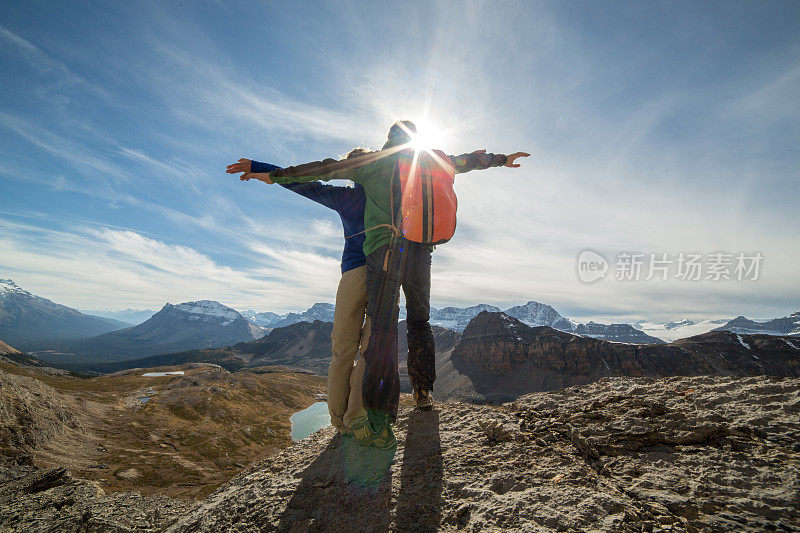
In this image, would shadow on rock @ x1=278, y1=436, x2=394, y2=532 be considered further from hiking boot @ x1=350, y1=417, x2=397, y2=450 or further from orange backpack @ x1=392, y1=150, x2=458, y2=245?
orange backpack @ x1=392, y1=150, x2=458, y2=245

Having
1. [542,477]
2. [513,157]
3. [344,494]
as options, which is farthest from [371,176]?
[542,477]

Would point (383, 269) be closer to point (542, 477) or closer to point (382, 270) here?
point (382, 270)

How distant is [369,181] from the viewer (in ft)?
16.8

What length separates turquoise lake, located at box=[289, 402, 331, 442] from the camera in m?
65.6

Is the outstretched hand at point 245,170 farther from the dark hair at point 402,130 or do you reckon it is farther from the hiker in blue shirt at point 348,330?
the dark hair at point 402,130

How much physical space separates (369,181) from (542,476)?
4584 millimetres

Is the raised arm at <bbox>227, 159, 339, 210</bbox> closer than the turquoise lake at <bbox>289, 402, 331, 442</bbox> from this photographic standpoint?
Yes

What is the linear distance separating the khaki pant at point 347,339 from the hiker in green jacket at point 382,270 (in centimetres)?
39

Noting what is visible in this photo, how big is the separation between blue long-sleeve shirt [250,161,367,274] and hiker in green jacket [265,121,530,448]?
0.45 meters

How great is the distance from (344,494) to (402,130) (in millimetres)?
5270

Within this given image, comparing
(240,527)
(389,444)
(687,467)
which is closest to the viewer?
(687,467)

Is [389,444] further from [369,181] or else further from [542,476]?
[369,181]

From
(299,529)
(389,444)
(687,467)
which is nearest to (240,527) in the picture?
(299,529)

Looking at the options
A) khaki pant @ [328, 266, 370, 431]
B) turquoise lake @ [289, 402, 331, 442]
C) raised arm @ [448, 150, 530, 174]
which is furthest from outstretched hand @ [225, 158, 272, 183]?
turquoise lake @ [289, 402, 331, 442]
